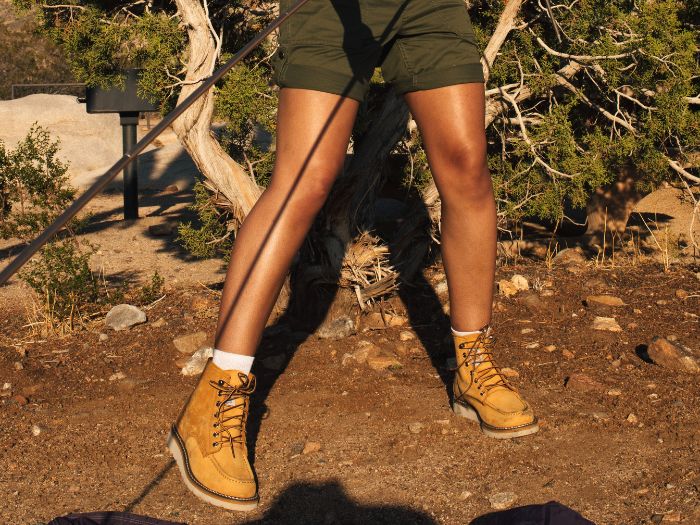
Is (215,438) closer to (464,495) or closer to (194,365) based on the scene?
(464,495)

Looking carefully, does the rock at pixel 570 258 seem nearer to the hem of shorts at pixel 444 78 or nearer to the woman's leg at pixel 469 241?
the woman's leg at pixel 469 241

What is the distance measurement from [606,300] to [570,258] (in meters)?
1.02

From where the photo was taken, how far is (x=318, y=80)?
2.63 metres

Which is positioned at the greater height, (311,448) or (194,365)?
(311,448)

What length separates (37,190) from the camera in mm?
5293

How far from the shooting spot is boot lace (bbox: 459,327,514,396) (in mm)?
2965

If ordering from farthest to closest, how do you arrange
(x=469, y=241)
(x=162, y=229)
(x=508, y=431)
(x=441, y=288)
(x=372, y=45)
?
1. (x=162, y=229)
2. (x=441, y=288)
3. (x=469, y=241)
4. (x=508, y=431)
5. (x=372, y=45)

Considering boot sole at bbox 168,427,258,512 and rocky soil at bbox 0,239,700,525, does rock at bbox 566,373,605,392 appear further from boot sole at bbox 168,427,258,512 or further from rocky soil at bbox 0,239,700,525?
boot sole at bbox 168,427,258,512

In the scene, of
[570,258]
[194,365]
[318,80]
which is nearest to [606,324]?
[570,258]

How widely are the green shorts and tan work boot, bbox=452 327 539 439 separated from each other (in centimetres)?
85

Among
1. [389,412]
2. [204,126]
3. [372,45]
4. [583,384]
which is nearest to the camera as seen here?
[372,45]

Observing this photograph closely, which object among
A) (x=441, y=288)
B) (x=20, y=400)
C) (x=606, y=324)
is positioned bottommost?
(x=441, y=288)

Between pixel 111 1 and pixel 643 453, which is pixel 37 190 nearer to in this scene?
pixel 111 1

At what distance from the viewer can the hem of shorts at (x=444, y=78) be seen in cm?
274
